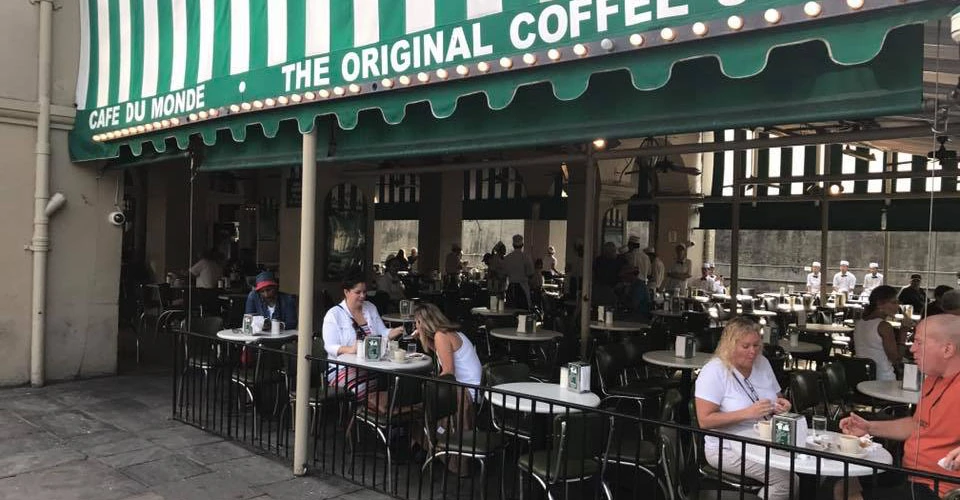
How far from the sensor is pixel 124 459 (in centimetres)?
538

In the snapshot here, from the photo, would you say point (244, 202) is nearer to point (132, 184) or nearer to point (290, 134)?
point (132, 184)

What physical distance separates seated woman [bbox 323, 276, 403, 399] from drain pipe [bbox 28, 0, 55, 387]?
3.93 m

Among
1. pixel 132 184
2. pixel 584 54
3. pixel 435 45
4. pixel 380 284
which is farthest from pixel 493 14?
pixel 132 184

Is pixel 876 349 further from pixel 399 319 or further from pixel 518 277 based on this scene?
pixel 518 277

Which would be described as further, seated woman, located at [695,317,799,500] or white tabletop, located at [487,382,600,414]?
white tabletop, located at [487,382,600,414]

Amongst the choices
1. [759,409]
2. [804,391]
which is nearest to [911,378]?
[804,391]

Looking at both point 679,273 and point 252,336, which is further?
point 679,273

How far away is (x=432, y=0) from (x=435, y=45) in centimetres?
39

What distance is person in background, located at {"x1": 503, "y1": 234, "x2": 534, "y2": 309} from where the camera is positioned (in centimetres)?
1230

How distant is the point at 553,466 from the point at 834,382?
9.38 feet

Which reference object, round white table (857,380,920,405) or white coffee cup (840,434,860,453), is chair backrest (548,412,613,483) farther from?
round white table (857,380,920,405)

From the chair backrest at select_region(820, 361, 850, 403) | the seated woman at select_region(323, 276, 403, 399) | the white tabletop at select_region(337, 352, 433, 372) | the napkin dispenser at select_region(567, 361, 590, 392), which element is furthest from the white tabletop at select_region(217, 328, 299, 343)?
the chair backrest at select_region(820, 361, 850, 403)

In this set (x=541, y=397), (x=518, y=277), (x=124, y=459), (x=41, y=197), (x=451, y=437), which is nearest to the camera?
(x=541, y=397)

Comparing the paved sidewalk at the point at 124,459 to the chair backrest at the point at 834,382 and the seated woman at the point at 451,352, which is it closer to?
the seated woman at the point at 451,352
